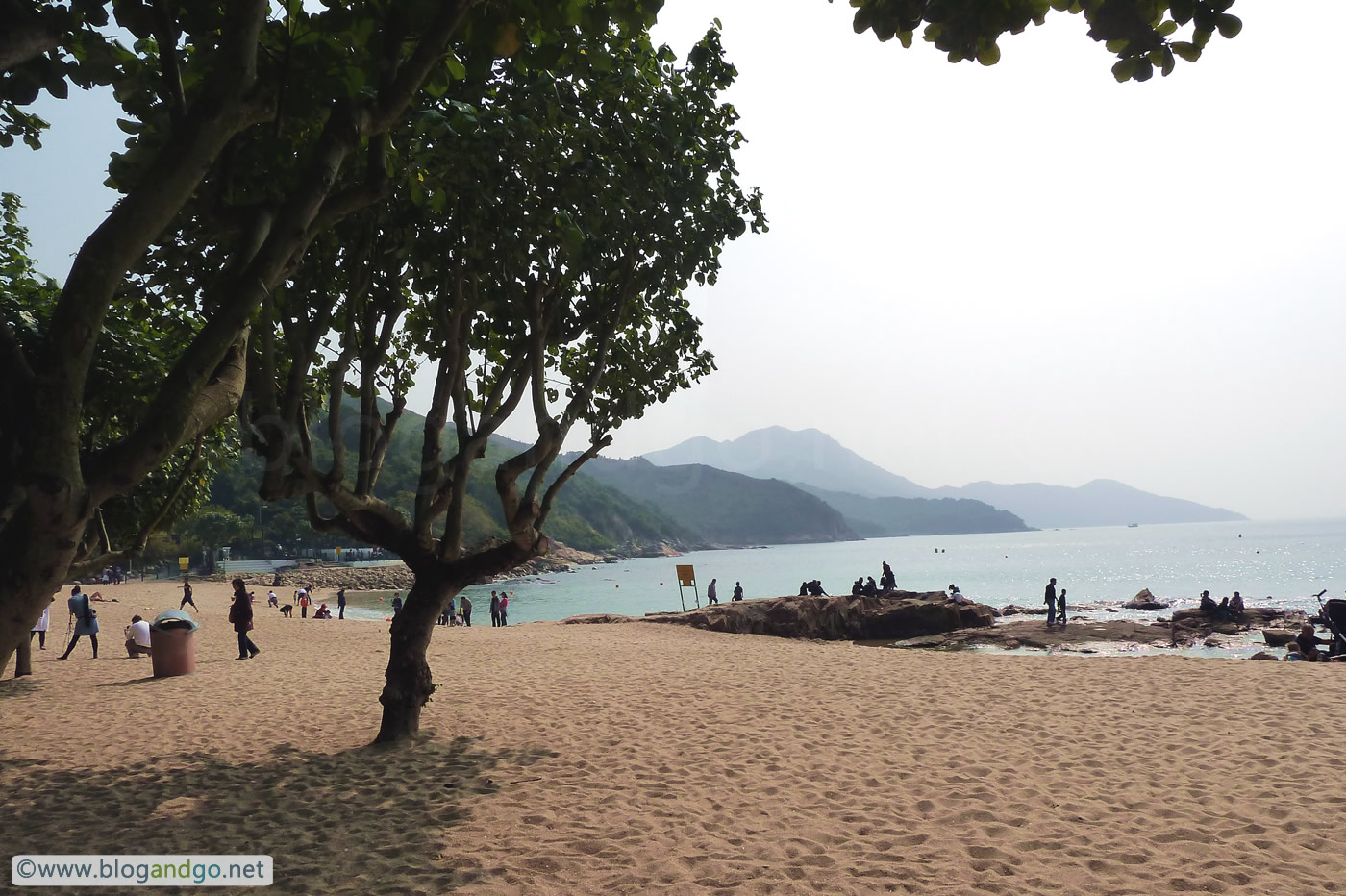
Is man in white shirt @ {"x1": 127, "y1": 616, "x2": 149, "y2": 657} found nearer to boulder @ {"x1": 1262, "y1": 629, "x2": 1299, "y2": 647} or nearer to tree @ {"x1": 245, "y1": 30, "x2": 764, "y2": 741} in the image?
tree @ {"x1": 245, "y1": 30, "x2": 764, "y2": 741}

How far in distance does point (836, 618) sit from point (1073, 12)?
2543cm

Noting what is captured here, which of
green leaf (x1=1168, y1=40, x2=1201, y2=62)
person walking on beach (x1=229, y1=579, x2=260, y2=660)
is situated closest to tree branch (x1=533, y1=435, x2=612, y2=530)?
green leaf (x1=1168, y1=40, x2=1201, y2=62)

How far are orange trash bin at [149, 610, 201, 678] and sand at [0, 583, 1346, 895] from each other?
571 mm

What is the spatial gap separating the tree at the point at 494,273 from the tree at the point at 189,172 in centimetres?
168

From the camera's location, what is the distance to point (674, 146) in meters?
8.34

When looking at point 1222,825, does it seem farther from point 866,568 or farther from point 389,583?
point 866,568

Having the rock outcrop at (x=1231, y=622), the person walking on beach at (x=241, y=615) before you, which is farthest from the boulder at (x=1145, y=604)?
the person walking on beach at (x=241, y=615)

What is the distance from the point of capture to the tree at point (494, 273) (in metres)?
7.02

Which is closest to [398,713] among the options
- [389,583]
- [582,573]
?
[389,583]

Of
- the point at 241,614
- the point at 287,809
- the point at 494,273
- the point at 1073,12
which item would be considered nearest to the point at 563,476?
the point at 494,273

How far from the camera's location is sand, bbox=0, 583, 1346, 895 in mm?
4891

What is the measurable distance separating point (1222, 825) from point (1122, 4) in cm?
583

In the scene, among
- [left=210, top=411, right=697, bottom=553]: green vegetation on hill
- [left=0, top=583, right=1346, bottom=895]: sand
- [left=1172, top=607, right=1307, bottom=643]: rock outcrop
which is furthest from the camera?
[left=210, top=411, right=697, bottom=553]: green vegetation on hill

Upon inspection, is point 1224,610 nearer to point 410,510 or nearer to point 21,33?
point 21,33
